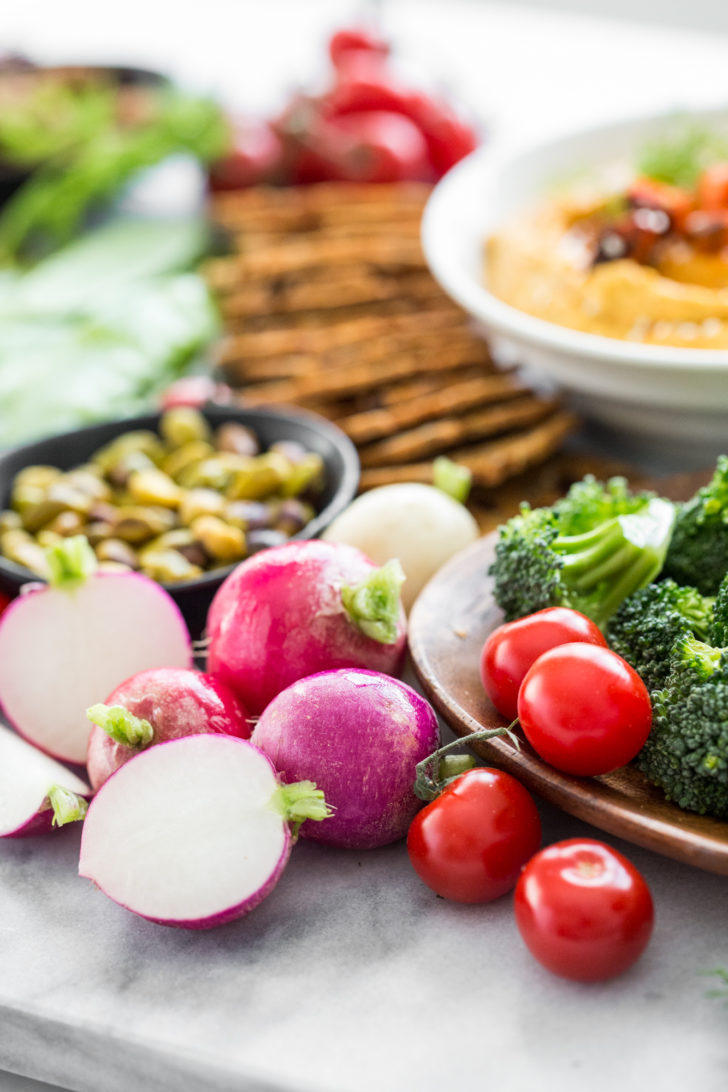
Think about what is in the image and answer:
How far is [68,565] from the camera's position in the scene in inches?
67.9

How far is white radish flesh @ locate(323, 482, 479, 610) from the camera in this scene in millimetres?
1922

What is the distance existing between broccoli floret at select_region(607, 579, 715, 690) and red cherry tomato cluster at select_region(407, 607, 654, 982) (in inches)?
2.8

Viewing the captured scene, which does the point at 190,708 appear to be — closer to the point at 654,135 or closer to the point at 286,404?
the point at 286,404

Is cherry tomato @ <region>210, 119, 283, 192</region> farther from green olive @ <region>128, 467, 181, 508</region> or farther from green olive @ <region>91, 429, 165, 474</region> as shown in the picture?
green olive @ <region>128, 467, 181, 508</region>

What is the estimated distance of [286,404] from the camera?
8.54 ft

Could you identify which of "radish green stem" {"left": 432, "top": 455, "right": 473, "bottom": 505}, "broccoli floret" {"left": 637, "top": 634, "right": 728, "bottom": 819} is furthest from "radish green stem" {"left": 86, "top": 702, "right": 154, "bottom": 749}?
"radish green stem" {"left": 432, "top": 455, "right": 473, "bottom": 505}

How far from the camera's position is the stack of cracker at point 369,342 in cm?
241

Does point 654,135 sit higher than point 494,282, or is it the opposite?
point 654,135

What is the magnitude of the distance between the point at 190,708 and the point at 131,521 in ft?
2.10

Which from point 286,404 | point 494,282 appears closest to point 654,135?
point 494,282

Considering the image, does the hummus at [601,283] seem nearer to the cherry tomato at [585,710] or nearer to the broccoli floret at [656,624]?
the broccoli floret at [656,624]

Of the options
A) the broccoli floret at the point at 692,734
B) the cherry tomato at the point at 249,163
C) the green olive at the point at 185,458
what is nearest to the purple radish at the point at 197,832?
the broccoli floret at the point at 692,734

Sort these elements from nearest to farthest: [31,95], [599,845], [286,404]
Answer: [599,845]
[286,404]
[31,95]

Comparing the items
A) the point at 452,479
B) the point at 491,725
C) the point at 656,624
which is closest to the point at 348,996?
the point at 491,725
